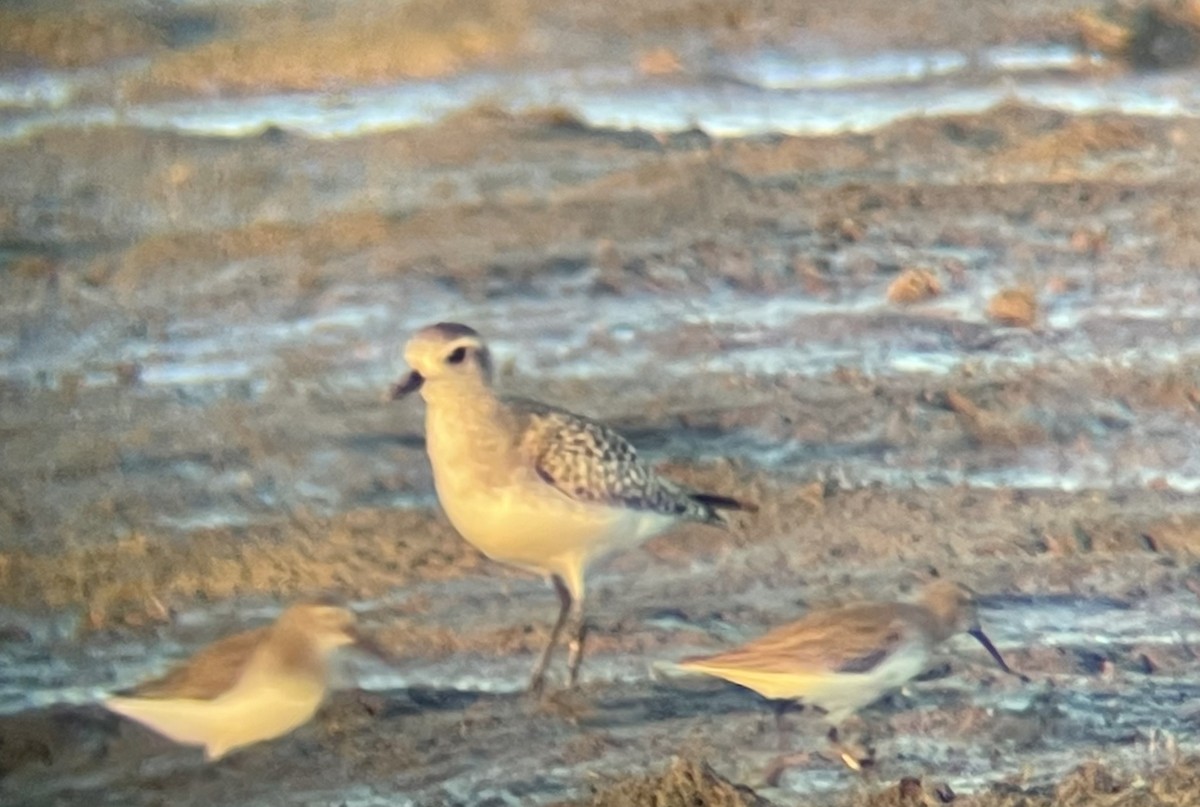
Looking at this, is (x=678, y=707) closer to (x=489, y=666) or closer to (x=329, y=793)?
(x=489, y=666)

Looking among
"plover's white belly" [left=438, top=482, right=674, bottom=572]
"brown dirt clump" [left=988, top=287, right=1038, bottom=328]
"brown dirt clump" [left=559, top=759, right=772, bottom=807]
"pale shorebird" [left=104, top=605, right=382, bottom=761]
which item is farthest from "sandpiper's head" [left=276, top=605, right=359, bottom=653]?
"brown dirt clump" [left=988, top=287, right=1038, bottom=328]

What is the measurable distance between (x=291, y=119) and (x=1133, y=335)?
76 cm

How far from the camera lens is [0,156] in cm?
114

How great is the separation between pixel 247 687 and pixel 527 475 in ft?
0.92

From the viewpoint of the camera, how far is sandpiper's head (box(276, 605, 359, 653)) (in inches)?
42.3

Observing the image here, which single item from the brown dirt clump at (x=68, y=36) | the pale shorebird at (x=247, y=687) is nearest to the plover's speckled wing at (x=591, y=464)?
the pale shorebird at (x=247, y=687)

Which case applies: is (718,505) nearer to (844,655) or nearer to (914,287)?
(844,655)

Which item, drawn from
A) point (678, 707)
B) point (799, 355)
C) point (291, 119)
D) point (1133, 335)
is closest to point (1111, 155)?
point (1133, 335)

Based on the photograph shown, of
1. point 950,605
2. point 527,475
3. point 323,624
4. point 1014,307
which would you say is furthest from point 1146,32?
point 323,624

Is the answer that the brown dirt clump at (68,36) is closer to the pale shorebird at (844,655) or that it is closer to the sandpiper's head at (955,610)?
the pale shorebird at (844,655)

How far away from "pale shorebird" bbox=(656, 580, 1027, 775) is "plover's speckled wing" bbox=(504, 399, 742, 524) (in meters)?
0.12

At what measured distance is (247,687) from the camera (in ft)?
3.43

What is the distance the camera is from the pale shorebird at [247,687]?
1047mm

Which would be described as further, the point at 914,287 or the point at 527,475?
the point at 914,287
